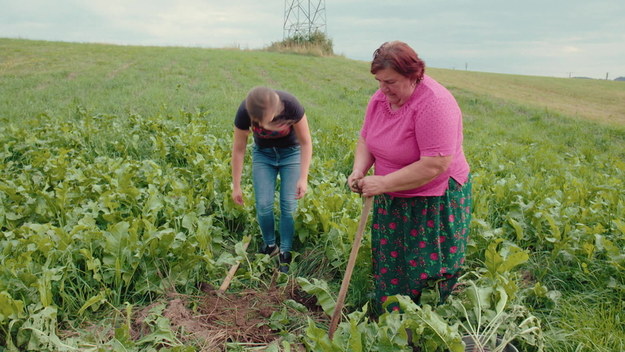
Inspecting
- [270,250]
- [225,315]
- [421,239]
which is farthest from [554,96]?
[225,315]

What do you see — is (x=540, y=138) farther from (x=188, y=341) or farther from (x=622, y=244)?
(x=188, y=341)

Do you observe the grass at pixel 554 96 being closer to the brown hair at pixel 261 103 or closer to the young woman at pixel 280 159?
the young woman at pixel 280 159

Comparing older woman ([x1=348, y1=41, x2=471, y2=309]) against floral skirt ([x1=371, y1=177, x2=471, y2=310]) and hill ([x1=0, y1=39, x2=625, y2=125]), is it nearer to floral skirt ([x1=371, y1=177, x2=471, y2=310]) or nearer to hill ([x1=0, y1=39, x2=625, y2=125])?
floral skirt ([x1=371, y1=177, x2=471, y2=310])

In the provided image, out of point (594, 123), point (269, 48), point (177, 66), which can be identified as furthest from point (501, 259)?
point (269, 48)

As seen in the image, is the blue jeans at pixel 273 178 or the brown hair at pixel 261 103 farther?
the blue jeans at pixel 273 178

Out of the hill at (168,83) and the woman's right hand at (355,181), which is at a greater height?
the hill at (168,83)

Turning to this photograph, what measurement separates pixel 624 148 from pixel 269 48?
2829 cm

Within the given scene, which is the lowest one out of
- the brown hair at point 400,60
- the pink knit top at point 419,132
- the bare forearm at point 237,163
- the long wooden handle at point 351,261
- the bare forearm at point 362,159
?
the long wooden handle at point 351,261

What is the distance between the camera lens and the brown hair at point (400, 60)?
1.94 meters

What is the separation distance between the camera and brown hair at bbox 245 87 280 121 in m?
2.57

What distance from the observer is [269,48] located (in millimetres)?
33312

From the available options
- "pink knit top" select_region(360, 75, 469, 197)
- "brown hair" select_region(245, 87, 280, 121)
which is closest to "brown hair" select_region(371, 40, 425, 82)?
"pink knit top" select_region(360, 75, 469, 197)

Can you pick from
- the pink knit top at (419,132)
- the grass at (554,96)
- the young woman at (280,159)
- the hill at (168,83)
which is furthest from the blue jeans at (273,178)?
the grass at (554,96)

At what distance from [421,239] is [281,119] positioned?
1.18m
